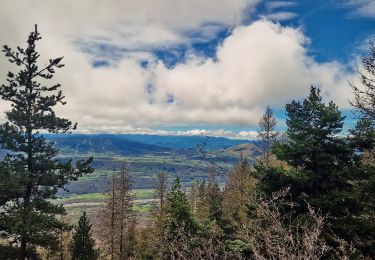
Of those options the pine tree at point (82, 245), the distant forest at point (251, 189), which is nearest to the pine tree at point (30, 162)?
the distant forest at point (251, 189)

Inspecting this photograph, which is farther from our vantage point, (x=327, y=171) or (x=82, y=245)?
(x=82, y=245)

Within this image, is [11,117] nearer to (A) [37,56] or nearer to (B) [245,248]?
(A) [37,56]

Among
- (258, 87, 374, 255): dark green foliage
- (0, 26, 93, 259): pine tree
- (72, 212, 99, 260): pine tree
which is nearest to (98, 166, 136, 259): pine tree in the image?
(72, 212, 99, 260): pine tree

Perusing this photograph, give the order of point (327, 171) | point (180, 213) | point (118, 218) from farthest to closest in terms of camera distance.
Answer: point (118, 218) → point (180, 213) → point (327, 171)

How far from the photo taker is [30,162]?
2544cm

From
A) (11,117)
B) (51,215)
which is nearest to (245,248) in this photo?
(51,215)

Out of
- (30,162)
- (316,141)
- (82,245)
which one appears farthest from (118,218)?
(316,141)

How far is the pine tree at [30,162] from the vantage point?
957 inches

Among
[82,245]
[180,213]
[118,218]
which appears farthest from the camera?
[118,218]

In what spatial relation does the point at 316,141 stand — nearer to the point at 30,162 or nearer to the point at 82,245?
the point at 30,162

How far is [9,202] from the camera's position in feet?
89.3

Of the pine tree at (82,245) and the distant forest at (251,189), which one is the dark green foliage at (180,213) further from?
the pine tree at (82,245)

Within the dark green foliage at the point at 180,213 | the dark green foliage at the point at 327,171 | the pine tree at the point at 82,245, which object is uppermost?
the dark green foliage at the point at 327,171

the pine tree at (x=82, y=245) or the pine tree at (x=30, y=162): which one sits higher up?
the pine tree at (x=30, y=162)
